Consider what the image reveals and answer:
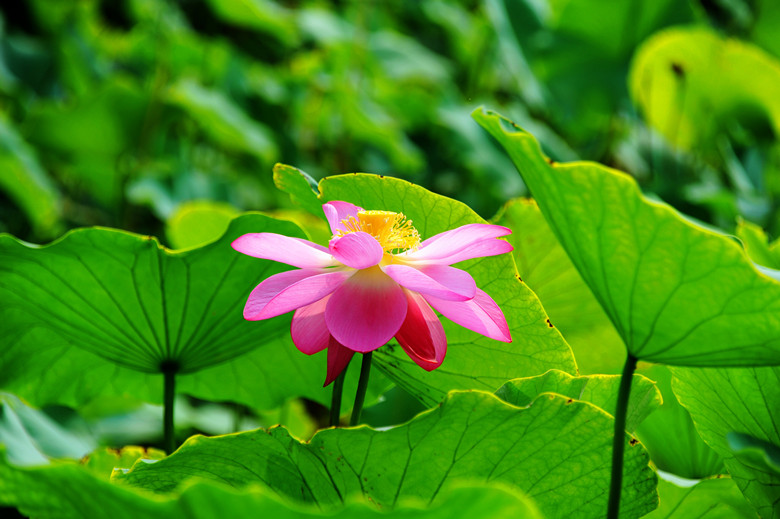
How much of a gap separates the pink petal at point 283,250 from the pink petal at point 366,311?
0.02m

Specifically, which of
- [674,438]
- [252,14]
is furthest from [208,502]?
[252,14]

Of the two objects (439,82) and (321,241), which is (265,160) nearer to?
(439,82)

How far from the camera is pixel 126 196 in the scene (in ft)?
4.93

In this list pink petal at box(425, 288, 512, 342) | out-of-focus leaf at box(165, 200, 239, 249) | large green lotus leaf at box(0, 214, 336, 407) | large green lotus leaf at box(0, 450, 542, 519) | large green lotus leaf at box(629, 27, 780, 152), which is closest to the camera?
large green lotus leaf at box(0, 450, 542, 519)

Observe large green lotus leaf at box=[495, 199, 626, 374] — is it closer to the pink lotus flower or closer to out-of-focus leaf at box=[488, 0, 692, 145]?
the pink lotus flower

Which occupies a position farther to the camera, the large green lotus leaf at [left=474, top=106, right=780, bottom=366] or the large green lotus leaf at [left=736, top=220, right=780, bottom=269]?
the large green lotus leaf at [left=736, top=220, right=780, bottom=269]

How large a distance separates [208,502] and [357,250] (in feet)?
0.39

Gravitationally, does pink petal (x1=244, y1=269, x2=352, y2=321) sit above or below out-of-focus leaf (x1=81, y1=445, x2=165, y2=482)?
above

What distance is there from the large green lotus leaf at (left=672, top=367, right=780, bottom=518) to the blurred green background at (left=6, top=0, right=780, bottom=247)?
64 centimetres

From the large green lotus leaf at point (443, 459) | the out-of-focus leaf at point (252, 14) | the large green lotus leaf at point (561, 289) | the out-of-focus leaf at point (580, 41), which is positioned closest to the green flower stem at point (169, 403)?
the large green lotus leaf at point (443, 459)

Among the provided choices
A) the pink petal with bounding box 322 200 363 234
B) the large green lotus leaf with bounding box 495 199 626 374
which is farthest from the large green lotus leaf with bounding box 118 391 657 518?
the large green lotus leaf with bounding box 495 199 626 374

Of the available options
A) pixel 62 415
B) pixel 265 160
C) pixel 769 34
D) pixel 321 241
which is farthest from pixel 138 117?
pixel 769 34

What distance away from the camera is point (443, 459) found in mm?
323

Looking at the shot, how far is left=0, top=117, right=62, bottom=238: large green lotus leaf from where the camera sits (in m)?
1.29
